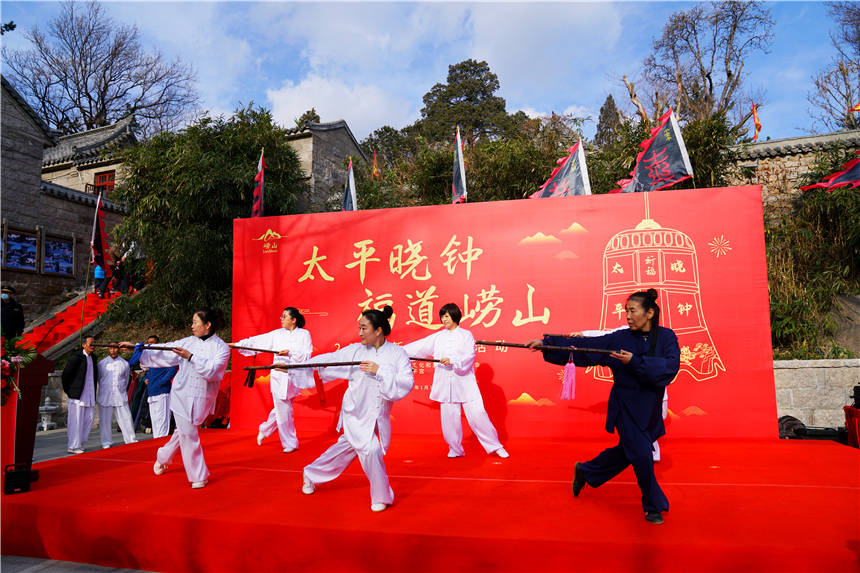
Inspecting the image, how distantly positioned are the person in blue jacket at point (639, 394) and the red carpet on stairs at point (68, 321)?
11.2 m

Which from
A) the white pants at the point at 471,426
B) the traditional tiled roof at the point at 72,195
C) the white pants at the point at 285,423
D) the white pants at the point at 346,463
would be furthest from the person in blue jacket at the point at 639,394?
the traditional tiled roof at the point at 72,195

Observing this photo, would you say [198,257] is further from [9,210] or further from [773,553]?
[773,553]

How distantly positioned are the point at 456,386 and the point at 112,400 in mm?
4586

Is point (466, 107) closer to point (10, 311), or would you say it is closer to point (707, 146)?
point (707, 146)

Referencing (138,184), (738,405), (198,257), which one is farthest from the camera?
(138,184)

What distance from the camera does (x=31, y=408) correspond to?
164 inches

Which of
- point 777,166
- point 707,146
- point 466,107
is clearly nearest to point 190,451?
point 707,146

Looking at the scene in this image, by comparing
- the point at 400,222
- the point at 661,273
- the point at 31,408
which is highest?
the point at 400,222

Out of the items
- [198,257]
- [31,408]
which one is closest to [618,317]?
[31,408]

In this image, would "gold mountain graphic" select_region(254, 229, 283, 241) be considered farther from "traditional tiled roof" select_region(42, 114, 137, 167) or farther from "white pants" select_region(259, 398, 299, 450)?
"traditional tiled roof" select_region(42, 114, 137, 167)

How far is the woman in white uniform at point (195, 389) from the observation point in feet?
13.1

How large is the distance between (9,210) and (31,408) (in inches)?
452

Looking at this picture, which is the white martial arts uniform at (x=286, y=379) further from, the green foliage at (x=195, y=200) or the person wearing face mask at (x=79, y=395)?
the green foliage at (x=195, y=200)

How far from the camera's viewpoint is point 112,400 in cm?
678
